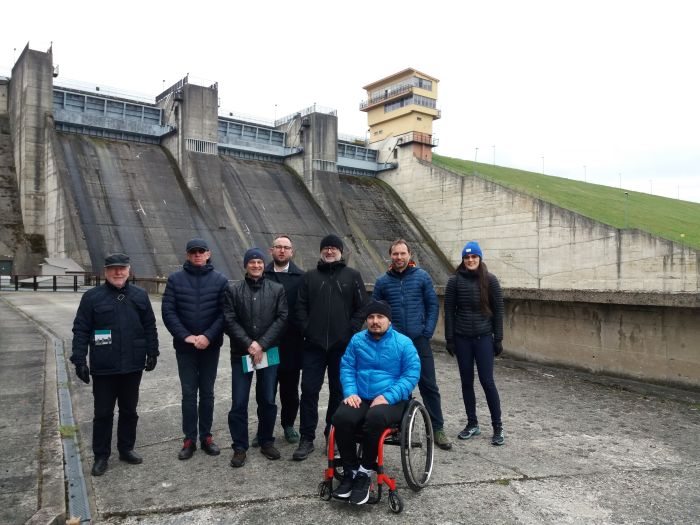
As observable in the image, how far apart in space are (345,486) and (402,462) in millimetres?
421

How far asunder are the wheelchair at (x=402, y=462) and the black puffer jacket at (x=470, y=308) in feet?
4.08

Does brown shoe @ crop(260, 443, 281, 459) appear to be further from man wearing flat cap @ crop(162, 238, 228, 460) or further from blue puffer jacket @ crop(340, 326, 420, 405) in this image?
blue puffer jacket @ crop(340, 326, 420, 405)

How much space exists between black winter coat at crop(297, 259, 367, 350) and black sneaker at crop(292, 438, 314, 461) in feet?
2.73

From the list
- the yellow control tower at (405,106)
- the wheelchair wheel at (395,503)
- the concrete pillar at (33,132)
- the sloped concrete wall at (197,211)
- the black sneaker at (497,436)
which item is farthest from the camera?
the yellow control tower at (405,106)

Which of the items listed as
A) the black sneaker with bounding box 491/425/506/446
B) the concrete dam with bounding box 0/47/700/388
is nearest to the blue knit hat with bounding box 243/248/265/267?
the black sneaker with bounding box 491/425/506/446

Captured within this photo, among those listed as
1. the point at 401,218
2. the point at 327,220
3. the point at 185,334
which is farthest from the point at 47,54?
the point at 185,334

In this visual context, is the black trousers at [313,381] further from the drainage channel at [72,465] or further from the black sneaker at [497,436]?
the drainage channel at [72,465]

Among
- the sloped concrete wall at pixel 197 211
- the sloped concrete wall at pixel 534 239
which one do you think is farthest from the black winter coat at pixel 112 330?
the sloped concrete wall at pixel 534 239

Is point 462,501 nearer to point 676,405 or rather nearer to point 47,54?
point 676,405

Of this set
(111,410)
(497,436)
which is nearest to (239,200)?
(111,410)

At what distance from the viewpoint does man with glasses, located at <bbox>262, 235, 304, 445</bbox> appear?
15.9 feet

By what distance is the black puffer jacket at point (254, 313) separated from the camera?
4.54m

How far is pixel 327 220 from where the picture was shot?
39.2 metres

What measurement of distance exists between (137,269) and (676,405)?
26726 mm
